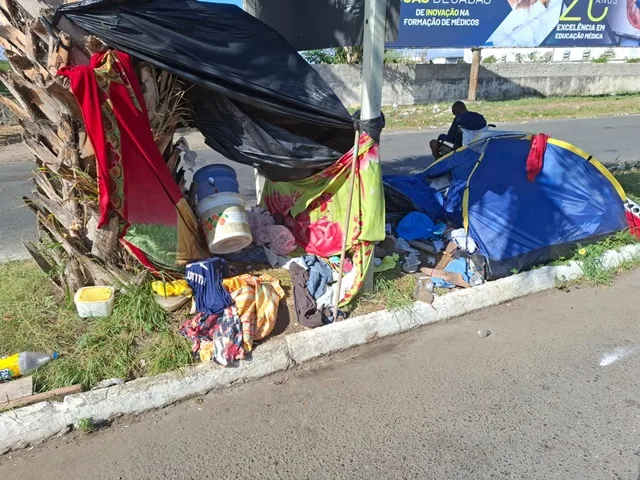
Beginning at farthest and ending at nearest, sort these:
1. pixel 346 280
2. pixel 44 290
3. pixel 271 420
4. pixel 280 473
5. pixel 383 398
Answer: pixel 346 280 → pixel 44 290 → pixel 383 398 → pixel 271 420 → pixel 280 473

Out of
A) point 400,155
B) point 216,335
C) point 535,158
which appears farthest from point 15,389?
point 400,155

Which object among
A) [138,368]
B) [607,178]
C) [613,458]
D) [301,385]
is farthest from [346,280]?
[607,178]

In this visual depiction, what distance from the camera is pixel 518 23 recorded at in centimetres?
2147

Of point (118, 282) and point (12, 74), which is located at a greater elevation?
point (12, 74)

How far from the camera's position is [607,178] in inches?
208

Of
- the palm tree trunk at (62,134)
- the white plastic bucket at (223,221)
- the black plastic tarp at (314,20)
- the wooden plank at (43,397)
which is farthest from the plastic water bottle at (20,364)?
the black plastic tarp at (314,20)

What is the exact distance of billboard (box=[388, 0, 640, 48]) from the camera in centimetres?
1964

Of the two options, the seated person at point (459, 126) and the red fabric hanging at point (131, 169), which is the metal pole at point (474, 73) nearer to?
the seated person at point (459, 126)

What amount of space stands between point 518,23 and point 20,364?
77.3ft

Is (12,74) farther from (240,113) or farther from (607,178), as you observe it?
(607,178)

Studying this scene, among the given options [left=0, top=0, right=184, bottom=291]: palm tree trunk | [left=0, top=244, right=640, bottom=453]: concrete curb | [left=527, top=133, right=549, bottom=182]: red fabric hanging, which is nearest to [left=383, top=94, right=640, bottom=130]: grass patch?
[left=527, top=133, right=549, bottom=182]: red fabric hanging

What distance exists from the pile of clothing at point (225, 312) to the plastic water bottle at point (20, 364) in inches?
33.6

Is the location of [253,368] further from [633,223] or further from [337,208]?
[633,223]

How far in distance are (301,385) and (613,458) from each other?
179cm
